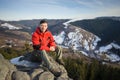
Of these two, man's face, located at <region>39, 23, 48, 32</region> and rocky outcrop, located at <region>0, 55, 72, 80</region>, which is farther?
man's face, located at <region>39, 23, 48, 32</region>

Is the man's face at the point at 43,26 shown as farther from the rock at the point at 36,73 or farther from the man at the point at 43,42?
the rock at the point at 36,73

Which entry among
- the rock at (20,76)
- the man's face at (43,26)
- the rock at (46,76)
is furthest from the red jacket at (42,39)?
the rock at (20,76)

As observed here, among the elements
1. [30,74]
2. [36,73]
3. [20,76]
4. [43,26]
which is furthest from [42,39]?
[20,76]

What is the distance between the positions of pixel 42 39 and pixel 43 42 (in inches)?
9.4

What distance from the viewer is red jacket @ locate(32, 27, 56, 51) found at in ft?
47.9

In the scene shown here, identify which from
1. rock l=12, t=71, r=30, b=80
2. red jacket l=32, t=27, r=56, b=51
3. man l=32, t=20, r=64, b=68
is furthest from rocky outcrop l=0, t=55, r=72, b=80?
red jacket l=32, t=27, r=56, b=51

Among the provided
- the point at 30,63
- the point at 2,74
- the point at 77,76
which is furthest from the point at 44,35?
the point at 77,76

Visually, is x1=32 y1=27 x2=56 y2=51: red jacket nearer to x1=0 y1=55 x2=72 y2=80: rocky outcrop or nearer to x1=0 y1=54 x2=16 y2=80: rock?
x1=0 y1=55 x2=72 y2=80: rocky outcrop

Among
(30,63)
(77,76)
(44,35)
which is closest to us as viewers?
(44,35)

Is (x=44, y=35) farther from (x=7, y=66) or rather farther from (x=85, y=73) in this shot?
(x=85, y=73)

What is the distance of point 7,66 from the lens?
13.5 m

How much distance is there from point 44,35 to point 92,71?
7195 cm

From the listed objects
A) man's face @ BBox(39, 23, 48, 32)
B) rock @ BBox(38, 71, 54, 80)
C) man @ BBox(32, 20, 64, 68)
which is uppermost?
man's face @ BBox(39, 23, 48, 32)

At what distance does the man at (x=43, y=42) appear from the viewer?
14.1 m
